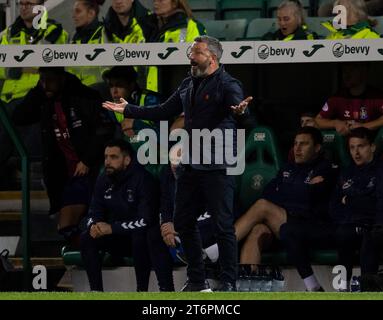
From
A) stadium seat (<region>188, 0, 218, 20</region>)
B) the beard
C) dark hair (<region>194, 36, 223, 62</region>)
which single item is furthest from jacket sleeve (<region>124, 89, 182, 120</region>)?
stadium seat (<region>188, 0, 218, 20</region>)

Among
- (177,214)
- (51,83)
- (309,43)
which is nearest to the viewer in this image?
(177,214)

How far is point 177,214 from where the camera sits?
10.8 meters

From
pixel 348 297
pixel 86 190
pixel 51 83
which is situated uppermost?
pixel 51 83

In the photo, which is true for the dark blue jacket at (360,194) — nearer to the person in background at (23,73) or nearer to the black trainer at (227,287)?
the black trainer at (227,287)

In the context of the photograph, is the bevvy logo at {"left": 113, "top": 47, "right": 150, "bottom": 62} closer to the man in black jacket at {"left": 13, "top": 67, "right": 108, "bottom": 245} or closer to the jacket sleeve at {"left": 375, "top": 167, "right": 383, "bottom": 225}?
the man in black jacket at {"left": 13, "top": 67, "right": 108, "bottom": 245}

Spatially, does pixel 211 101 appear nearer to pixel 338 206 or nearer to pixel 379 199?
pixel 379 199

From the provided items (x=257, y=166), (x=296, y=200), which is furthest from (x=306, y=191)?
(x=257, y=166)

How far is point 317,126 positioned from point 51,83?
2.28 m

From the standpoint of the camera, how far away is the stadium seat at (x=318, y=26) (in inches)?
503

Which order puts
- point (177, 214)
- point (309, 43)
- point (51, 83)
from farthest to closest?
1. point (51, 83)
2. point (309, 43)
3. point (177, 214)

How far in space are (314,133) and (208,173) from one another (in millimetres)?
1969

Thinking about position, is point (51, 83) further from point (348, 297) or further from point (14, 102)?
point (348, 297)

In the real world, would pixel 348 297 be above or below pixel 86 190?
below

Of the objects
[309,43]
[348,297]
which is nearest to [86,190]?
[309,43]
